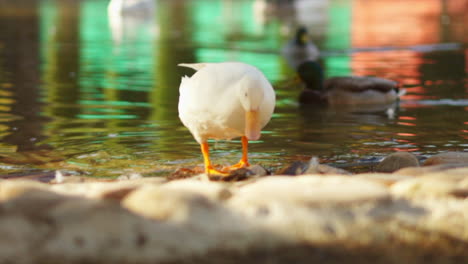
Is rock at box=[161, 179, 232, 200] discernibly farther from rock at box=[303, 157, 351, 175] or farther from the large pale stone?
rock at box=[303, 157, 351, 175]

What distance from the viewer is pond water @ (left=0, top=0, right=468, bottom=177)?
6598 millimetres

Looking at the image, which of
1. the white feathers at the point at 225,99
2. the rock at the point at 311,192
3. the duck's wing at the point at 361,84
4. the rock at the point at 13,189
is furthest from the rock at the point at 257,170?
the duck's wing at the point at 361,84

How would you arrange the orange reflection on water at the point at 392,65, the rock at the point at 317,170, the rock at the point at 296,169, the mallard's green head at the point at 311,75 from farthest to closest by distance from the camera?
the orange reflection on water at the point at 392,65, the mallard's green head at the point at 311,75, the rock at the point at 296,169, the rock at the point at 317,170

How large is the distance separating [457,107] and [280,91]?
9.62 feet

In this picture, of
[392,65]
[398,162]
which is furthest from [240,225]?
[392,65]

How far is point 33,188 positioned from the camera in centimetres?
381

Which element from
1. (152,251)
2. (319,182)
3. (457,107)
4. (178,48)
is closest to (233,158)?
(319,182)

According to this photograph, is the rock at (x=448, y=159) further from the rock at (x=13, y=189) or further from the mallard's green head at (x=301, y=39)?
the mallard's green head at (x=301, y=39)

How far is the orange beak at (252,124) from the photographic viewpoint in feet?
16.0

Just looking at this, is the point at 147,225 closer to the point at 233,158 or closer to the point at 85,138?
the point at 233,158

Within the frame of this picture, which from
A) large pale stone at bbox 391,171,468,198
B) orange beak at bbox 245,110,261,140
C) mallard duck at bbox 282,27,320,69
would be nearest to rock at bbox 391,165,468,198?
large pale stone at bbox 391,171,468,198

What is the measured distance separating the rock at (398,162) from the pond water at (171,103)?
536mm

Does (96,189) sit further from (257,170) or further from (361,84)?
(361,84)

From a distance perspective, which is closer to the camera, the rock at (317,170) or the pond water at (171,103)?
the rock at (317,170)
